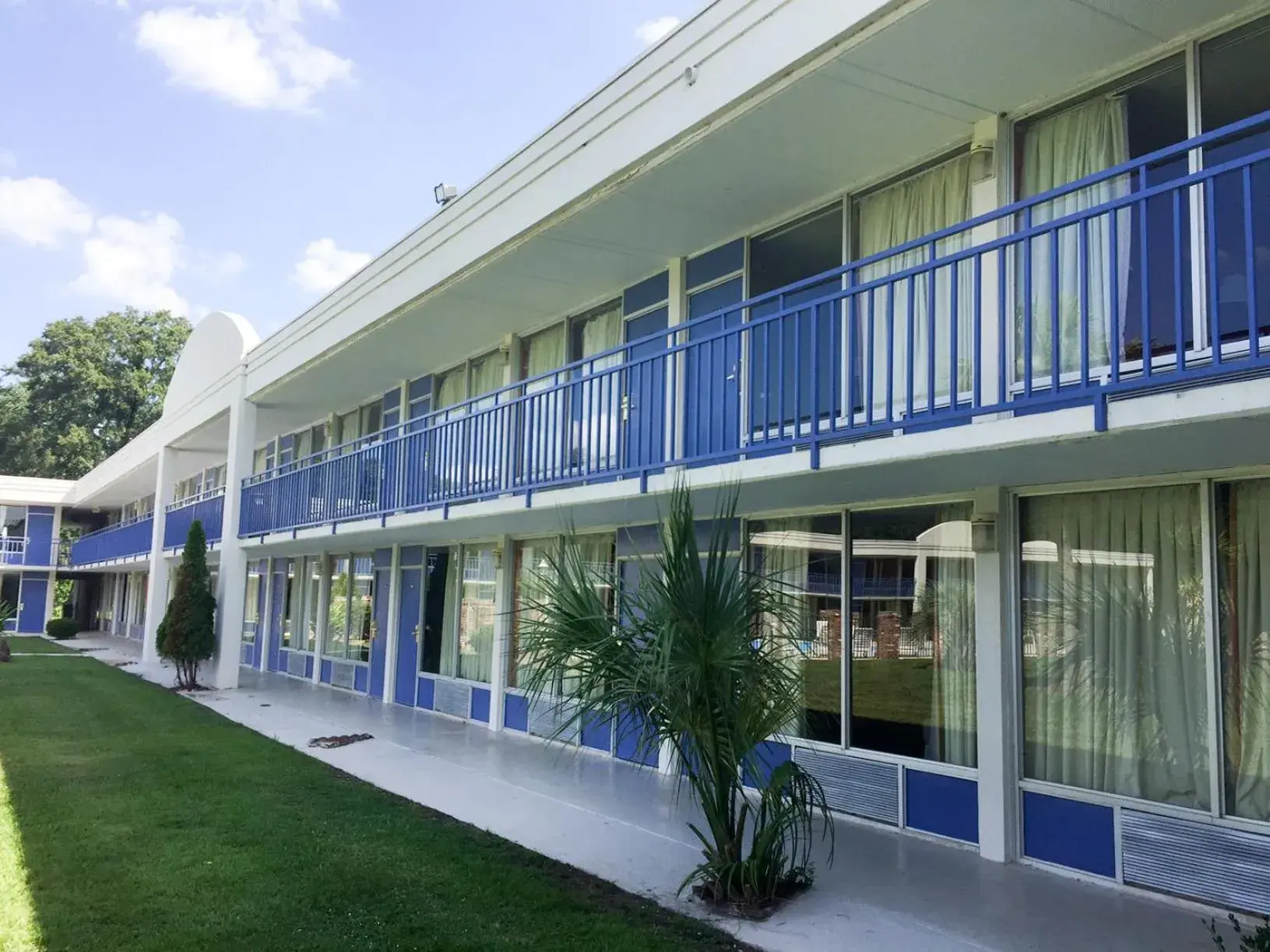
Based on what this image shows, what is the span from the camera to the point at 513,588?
1221 cm

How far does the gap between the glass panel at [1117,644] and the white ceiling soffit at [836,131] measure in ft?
8.89

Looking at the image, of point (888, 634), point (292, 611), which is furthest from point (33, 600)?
point (888, 634)

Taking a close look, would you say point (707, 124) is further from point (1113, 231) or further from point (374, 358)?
point (374, 358)

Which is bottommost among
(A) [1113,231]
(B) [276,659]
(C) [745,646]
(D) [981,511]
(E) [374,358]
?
(B) [276,659]

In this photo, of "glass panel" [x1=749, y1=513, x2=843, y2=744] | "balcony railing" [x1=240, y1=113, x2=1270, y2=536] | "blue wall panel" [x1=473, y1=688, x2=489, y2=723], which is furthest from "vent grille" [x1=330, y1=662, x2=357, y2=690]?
"glass panel" [x1=749, y1=513, x2=843, y2=744]

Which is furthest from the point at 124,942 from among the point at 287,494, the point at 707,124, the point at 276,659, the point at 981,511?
the point at 276,659

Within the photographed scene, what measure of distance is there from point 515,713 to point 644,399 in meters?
4.92

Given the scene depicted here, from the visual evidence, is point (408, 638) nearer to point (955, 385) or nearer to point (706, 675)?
point (706, 675)

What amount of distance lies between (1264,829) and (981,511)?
241cm

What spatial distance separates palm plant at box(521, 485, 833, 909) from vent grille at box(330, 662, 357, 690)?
40.2ft

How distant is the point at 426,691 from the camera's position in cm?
1409

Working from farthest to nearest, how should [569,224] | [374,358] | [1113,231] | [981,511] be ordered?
[374,358] < [569,224] < [981,511] < [1113,231]

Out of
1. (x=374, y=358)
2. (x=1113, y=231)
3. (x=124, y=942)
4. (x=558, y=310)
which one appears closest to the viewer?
(x=1113, y=231)

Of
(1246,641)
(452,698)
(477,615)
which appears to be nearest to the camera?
(1246,641)
